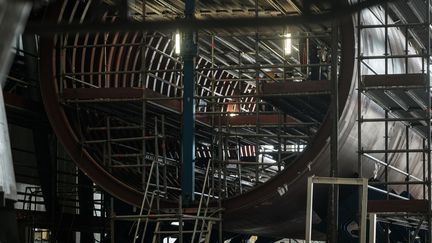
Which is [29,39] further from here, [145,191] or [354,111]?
[354,111]

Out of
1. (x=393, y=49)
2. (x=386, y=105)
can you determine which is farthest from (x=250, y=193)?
(x=393, y=49)

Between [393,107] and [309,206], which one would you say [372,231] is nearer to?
[309,206]

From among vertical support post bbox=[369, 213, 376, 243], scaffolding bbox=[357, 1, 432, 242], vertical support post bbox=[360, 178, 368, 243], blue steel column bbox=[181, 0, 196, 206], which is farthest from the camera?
blue steel column bbox=[181, 0, 196, 206]

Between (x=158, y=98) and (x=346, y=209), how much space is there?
3.31m

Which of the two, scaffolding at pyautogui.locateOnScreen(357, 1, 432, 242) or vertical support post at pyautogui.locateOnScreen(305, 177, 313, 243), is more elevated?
scaffolding at pyautogui.locateOnScreen(357, 1, 432, 242)

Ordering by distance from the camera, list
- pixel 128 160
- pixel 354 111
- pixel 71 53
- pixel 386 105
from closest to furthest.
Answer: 1. pixel 354 111
2. pixel 386 105
3. pixel 71 53
4. pixel 128 160

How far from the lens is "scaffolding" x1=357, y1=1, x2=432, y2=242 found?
11.3 metres

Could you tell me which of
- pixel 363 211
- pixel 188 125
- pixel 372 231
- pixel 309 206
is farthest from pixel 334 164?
pixel 188 125

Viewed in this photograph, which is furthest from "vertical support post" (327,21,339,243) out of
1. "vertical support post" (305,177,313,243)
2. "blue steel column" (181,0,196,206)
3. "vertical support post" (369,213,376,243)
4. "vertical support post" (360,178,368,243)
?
"blue steel column" (181,0,196,206)

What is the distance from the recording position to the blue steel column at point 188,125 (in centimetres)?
1211

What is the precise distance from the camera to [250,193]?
12.2m

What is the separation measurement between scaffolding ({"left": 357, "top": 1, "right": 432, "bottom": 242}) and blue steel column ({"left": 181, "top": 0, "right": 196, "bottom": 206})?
2.44 metres

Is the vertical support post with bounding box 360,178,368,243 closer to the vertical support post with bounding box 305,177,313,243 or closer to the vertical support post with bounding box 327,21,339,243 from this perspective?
the vertical support post with bounding box 305,177,313,243

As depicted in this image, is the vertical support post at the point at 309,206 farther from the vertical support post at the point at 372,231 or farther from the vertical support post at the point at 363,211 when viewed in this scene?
the vertical support post at the point at 372,231
